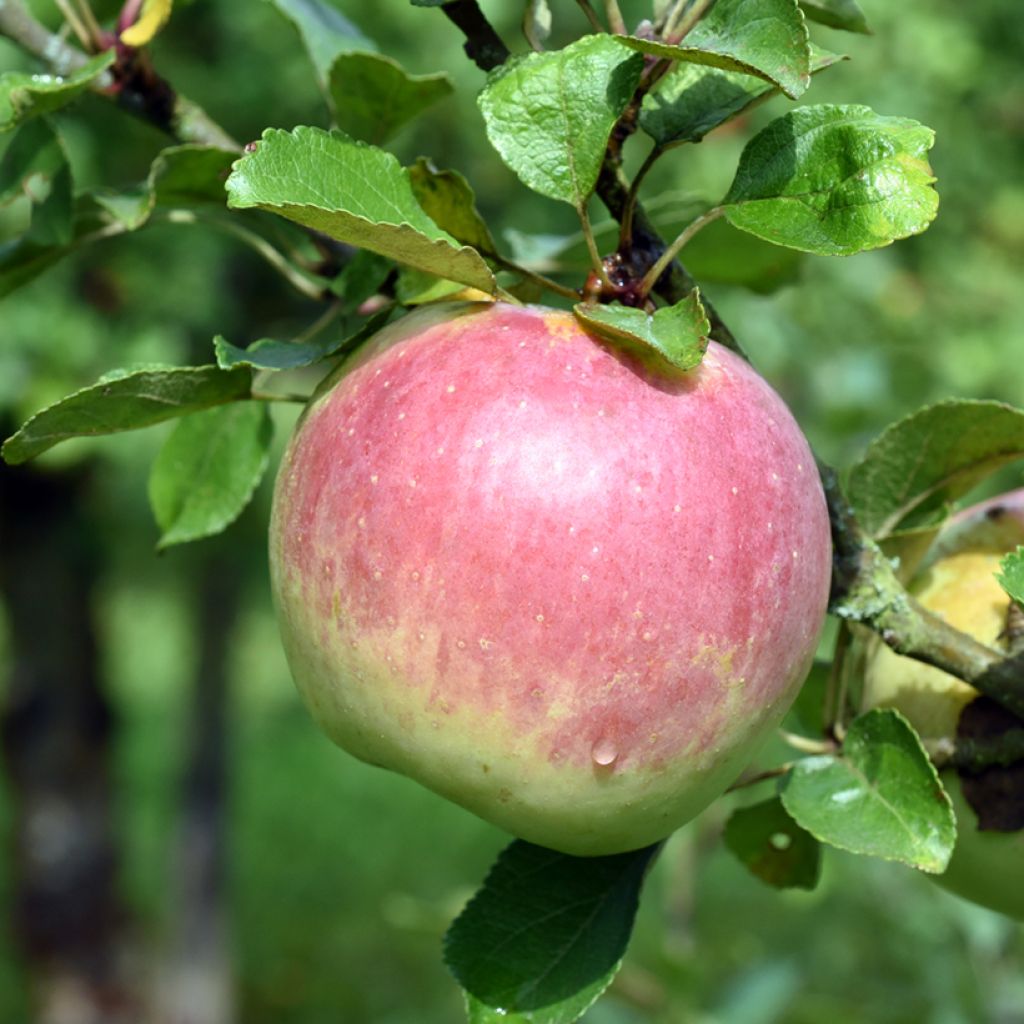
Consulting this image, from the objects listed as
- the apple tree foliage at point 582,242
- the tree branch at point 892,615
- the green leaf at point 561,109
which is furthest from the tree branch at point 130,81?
the tree branch at point 892,615

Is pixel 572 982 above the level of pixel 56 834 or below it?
above

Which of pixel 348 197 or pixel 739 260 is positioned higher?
pixel 348 197

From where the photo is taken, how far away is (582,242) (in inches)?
32.6

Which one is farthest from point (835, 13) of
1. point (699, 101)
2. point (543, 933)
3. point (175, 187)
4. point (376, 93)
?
point (543, 933)

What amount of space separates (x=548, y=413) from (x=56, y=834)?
10.9 ft

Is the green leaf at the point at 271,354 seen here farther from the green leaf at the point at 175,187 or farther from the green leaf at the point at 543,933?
the green leaf at the point at 543,933

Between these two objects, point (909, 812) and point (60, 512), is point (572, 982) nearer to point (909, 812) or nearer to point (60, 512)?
point (909, 812)

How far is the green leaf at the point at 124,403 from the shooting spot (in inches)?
22.4

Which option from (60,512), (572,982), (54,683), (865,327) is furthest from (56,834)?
(572,982)

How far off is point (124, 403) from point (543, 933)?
32cm

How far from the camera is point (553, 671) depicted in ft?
1.69

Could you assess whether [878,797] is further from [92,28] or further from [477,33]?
[92,28]

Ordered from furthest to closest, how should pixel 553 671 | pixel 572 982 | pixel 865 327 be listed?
pixel 865 327
pixel 572 982
pixel 553 671

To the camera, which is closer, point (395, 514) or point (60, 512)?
point (395, 514)
